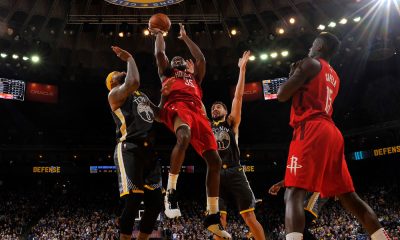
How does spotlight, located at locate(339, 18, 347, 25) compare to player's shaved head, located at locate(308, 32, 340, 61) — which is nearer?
player's shaved head, located at locate(308, 32, 340, 61)

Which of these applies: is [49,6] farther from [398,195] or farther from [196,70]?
[398,195]

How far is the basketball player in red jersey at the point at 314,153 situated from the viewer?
3607mm

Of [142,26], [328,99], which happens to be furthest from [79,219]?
[328,99]

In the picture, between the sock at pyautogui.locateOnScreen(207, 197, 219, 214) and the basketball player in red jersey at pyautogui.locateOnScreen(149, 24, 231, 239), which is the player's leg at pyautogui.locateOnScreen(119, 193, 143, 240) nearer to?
the basketball player in red jersey at pyautogui.locateOnScreen(149, 24, 231, 239)

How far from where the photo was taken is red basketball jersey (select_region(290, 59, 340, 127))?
394 cm

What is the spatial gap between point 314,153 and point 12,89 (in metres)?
23.6

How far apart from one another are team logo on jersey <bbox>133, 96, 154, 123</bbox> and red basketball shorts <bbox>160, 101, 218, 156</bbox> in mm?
221

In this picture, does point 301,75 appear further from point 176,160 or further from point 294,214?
point 176,160

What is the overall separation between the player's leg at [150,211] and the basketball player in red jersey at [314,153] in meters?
2.07

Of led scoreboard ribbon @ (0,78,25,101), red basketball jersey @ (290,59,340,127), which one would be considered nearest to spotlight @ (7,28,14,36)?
led scoreboard ribbon @ (0,78,25,101)

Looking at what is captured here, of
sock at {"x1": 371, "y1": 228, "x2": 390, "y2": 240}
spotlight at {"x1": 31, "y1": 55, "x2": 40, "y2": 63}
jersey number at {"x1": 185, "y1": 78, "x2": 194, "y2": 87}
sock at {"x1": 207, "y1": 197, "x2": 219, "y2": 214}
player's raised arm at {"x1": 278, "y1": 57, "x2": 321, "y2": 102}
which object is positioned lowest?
sock at {"x1": 371, "y1": 228, "x2": 390, "y2": 240}

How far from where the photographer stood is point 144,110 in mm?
5500

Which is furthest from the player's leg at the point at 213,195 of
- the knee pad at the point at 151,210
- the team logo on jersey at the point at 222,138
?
the team logo on jersey at the point at 222,138

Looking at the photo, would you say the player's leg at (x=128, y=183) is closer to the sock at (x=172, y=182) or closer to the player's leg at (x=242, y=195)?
the sock at (x=172, y=182)
